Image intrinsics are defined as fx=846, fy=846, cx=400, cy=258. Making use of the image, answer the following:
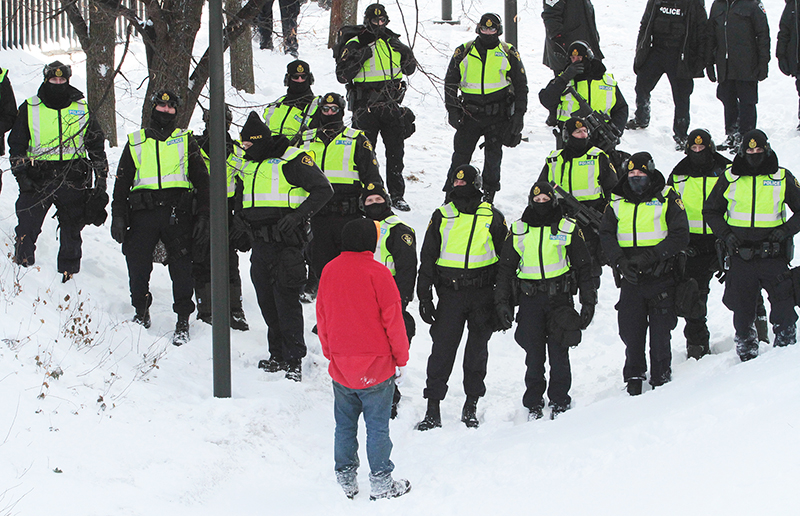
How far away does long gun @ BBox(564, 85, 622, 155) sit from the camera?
30.7 ft

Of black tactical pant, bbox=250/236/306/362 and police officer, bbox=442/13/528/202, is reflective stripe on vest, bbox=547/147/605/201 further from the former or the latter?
black tactical pant, bbox=250/236/306/362

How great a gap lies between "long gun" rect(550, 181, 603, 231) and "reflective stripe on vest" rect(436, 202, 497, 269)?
187 centimetres

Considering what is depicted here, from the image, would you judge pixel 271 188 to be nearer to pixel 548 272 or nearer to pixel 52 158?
pixel 52 158

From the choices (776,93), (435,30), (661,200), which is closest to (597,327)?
(661,200)

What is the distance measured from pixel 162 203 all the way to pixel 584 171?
427cm

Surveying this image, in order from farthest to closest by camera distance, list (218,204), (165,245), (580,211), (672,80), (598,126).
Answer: (672,80) → (598,126) → (580,211) → (165,245) → (218,204)

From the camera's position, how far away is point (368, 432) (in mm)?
5648

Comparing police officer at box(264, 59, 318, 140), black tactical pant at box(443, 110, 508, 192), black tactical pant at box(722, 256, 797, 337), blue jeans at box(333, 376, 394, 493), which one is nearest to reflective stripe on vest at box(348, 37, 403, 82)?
black tactical pant at box(443, 110, 508, 192)

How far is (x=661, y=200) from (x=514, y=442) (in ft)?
8.38

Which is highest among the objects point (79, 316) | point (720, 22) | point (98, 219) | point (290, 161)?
point (720, 22)

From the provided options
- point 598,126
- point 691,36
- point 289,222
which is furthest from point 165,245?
point 691,36

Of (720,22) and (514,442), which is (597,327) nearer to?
(514,442)

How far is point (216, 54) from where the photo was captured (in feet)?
20.5

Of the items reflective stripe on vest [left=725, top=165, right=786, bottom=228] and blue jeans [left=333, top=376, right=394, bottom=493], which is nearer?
blue jeans [left=333, top=376, right=394, bottom=493]
